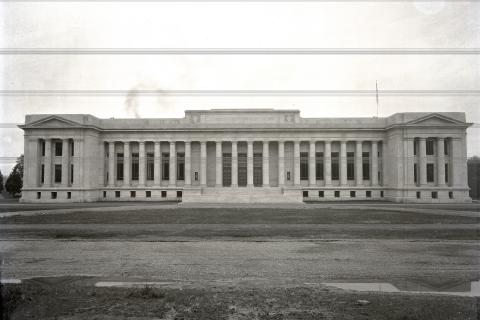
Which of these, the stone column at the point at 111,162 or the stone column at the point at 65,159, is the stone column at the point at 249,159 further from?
the stone column at the point at 65,159

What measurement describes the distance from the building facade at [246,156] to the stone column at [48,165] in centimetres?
18

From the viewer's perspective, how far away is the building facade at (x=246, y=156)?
179 ft

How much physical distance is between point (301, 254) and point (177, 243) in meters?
6.17

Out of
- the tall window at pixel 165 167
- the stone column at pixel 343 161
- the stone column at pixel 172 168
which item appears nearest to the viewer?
the stone column at pixel 343 161

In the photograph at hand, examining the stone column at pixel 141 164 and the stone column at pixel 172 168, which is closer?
the stone column at pixel 141 164

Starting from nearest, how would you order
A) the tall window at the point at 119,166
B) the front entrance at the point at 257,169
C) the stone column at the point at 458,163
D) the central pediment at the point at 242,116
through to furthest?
the stone column at the point at 458,163
the tall window at the point at 119,166
the central pediment at the point at 242,116
the front entrance at the point at 257,169

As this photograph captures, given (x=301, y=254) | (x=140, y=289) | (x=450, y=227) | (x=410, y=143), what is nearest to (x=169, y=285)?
(x=140, y=289)

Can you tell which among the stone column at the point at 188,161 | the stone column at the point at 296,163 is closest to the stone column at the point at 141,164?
the stone column at the point at 188,161

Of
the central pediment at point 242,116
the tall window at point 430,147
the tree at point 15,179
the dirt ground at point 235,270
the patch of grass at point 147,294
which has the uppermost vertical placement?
the central pediment at point 242,116

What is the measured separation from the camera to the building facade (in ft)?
179

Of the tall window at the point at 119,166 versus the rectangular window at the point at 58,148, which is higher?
the rectangular window at the point at 58,148

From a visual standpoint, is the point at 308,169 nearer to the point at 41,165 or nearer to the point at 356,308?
the point at 41,165

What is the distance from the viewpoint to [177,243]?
614 inches

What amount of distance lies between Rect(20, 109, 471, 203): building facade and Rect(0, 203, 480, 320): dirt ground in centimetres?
3897
